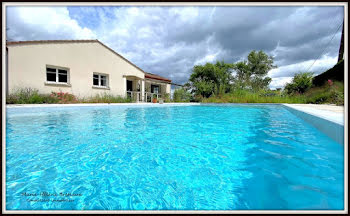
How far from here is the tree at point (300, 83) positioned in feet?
39.9

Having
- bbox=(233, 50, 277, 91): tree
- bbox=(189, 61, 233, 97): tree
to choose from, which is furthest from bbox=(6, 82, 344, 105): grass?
bbox=(233, 50, 277, 91): tree

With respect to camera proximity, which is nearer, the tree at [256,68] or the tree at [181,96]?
the tree at [181,96]

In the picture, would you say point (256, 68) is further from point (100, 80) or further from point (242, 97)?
point (100, 80)

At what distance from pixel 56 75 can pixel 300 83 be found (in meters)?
18.8

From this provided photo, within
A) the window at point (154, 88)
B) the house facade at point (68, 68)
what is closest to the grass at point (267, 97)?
the window at point (154, 88)

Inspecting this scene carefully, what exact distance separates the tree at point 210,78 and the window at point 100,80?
890cm

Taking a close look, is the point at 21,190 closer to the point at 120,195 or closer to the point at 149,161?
the point at 120,195

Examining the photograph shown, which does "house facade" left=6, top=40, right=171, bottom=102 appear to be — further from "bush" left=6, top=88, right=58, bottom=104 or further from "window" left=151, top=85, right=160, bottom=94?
"window" left=151, top=85, right=160, bottom=94

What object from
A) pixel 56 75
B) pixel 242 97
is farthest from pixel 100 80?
pixel 242 97

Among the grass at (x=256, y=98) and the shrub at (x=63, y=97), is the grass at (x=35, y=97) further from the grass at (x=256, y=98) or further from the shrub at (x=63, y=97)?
the grass at (x=256, y=98)

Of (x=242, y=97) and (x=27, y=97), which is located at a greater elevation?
(x=242, y=97)

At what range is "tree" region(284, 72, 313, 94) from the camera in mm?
12148

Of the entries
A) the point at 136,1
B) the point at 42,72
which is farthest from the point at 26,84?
the point at 136,1

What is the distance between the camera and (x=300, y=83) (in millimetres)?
12492
